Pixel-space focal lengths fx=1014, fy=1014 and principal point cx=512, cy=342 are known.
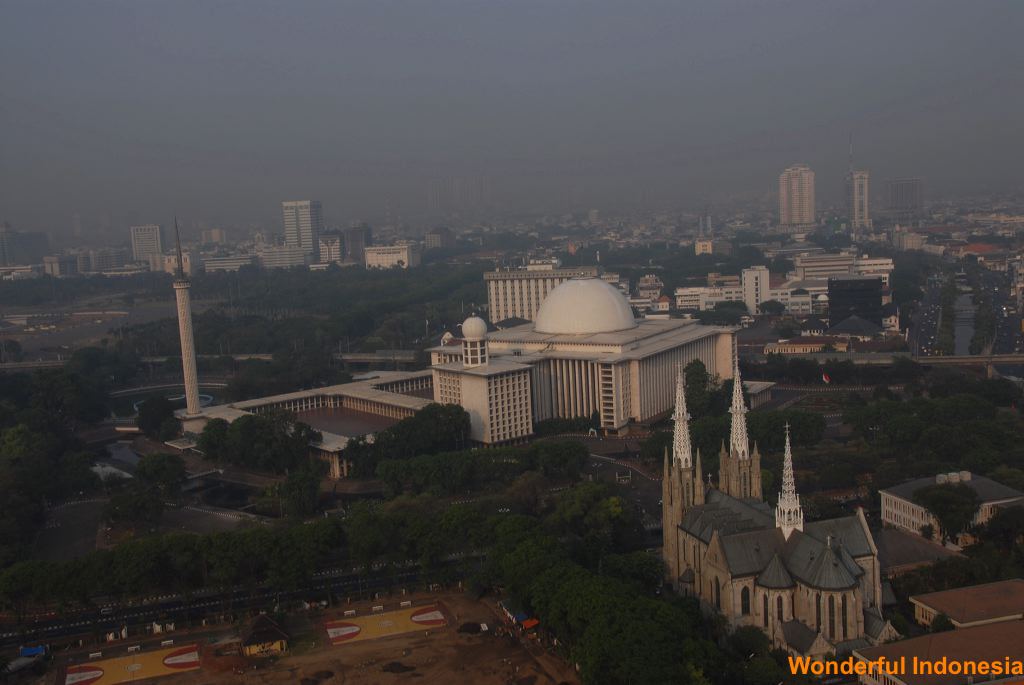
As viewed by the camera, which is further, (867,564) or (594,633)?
(867,564)

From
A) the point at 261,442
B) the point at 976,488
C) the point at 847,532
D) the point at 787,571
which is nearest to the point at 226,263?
the point at 261,442

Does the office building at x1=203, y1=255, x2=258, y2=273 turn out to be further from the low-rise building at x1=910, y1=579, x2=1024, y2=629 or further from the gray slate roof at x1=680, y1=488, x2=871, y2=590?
the low-rise building at x1=910, y1=579, x2=1024, y2=629

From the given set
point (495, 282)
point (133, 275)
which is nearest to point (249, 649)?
point (495, 282)

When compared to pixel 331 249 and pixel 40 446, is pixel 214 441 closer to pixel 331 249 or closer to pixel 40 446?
pixel 40 446

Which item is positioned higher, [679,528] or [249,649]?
[679,528]

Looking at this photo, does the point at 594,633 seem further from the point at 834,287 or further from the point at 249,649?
the point at 834,287

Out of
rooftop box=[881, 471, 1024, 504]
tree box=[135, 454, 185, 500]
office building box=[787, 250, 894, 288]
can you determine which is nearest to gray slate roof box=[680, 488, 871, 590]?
rooftop box=[881, 471, 1024, 504]

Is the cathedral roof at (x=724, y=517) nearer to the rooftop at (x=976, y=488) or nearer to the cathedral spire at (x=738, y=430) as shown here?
the cathedral spire at (x=738, y=430)
